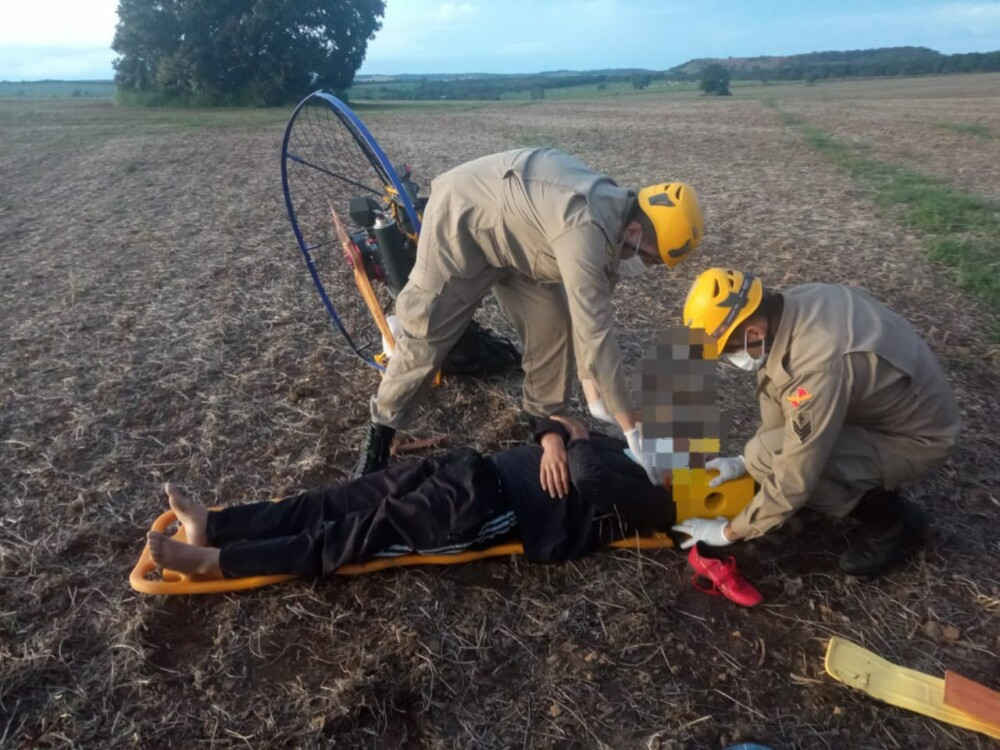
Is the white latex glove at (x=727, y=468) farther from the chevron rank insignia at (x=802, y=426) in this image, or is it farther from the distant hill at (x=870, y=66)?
the distant hill at (x=870, y=66)

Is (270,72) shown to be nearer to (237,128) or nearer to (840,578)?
(237,128)

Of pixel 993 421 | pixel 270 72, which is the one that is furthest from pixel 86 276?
pixel 270 72

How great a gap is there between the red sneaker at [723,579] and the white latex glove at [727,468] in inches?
12.5

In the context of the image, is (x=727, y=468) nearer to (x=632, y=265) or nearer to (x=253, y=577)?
(x=632, y=265)

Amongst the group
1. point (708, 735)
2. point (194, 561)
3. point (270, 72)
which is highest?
point (270, 72)

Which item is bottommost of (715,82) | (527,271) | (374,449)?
(374,449)

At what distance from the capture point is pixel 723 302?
2.74m

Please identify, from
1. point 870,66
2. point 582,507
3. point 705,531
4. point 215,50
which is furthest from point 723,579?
point 870,66

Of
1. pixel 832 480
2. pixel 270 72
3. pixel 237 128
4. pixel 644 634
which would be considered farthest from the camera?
pixel 270 72

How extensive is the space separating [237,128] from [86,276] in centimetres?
1747

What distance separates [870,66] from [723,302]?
61715 millimetres

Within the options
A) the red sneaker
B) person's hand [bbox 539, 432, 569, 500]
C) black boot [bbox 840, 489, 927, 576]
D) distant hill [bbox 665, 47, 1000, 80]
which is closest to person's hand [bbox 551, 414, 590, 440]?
person's hand [bbox 539, 432, 569, 500]

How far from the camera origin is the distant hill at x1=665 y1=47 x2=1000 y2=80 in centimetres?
5159

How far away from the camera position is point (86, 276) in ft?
24.3
